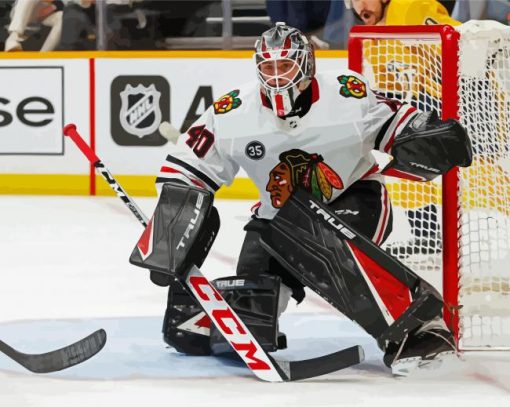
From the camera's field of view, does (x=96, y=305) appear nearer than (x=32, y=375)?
No

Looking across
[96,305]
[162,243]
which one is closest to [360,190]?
[162,243]

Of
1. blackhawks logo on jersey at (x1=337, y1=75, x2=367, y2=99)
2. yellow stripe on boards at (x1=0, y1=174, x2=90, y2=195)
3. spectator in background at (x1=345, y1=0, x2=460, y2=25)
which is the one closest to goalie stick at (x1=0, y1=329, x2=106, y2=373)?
blackhawks logo on jersey at (x1=337, y1=75, x2=367, y2=99)

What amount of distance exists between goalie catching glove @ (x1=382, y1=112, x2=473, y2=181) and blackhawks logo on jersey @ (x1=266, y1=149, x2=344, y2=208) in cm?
15

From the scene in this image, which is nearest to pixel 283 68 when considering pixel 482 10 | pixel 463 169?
pixel 463 169

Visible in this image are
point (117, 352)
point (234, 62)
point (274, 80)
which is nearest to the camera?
point (274, 80)

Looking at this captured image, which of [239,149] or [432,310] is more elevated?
[239,149]

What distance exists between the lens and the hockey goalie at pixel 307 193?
2850 mm

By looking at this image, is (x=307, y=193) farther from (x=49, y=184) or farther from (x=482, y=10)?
(x=49, y=184)

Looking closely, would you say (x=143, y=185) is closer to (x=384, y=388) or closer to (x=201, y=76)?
(x=201, y=76)

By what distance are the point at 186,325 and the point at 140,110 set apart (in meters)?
3.82

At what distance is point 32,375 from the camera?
291cm

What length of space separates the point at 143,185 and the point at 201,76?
654 millimetres

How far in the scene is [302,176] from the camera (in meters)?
2.99

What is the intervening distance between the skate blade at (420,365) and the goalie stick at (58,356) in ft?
2.25
